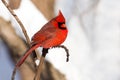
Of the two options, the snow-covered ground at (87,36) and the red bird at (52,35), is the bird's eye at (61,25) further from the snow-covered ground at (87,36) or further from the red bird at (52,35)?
the snow-covered ground at (87,36)

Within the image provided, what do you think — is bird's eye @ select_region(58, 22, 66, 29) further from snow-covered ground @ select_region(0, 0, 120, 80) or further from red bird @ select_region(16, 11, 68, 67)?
snow-covered ground @ select_region(0, 0, 120, 80)

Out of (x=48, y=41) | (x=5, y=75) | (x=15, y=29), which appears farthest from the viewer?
(x=15, y=29)

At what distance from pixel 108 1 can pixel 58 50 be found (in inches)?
9.6

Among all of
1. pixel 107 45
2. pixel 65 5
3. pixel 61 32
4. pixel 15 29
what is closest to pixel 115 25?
pixel 107 45

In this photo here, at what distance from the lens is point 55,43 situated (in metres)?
0.69

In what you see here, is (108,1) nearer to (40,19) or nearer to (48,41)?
(40,19)

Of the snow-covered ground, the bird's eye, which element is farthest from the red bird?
the snow-covered ground

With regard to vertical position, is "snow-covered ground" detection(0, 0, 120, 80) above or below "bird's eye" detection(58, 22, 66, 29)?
below

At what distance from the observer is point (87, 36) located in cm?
119

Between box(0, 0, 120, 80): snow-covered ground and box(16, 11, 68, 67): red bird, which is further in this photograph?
box(0, 0, 120, 80): snow-covered ground

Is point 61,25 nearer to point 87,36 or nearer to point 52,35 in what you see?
point 52,35

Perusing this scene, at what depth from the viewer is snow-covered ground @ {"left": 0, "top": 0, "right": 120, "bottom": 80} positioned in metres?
1.09

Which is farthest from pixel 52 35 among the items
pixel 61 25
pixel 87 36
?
pixel 87 36

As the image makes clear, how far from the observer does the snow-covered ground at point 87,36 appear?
3.56 feet
